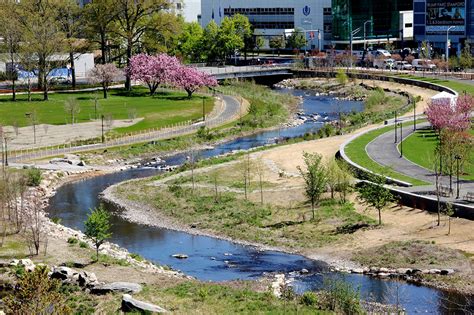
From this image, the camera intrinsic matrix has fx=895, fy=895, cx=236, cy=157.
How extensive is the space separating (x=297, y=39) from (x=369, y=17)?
15028 mm

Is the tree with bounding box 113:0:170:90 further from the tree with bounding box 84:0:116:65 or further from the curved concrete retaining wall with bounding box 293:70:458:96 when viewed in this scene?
the curved concrete retaining wall with bounding box 293:70:458:96

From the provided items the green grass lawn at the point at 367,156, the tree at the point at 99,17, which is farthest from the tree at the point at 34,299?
the tree at the point at 99,17

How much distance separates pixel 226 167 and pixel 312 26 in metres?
115

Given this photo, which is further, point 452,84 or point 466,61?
point 466,61

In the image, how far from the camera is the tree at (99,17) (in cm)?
11969

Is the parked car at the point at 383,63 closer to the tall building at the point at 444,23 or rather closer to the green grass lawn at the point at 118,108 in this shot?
the tall building at the point at 444,23

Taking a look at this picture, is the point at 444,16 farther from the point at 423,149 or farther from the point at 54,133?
the point at 423,149

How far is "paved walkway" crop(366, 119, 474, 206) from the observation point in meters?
56.0

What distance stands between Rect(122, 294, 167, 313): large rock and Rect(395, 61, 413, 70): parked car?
382ft

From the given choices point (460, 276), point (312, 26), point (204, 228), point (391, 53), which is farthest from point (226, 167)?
point (312, 26)

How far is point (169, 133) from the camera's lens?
298 ft

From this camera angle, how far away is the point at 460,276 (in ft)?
141

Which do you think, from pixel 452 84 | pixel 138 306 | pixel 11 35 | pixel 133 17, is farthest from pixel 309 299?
pixel 133 17

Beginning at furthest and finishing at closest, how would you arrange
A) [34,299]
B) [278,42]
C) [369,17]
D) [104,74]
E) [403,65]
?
1. [278,42]
2. [369,17]
3. [403,65]
4. [104,74]
5. [34,299]
